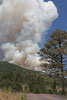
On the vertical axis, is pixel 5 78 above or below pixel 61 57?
below

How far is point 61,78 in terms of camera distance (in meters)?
29.8

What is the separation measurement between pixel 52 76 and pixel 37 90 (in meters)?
4.40

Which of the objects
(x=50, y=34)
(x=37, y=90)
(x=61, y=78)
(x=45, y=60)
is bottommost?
(x=37, y=90)

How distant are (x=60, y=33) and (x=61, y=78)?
298 inches

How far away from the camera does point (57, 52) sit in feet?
98.1

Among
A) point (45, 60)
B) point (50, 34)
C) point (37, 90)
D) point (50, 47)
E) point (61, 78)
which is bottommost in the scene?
point (37, 90)

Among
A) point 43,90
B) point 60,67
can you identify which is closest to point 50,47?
point 60,67

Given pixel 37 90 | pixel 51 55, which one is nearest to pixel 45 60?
pixel 51 55

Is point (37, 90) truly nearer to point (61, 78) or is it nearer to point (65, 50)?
point (61, 78)

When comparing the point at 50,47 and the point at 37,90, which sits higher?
the point at 50,47

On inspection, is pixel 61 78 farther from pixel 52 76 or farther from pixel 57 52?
pixel 57 52

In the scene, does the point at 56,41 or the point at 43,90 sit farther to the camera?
the point at 56,41

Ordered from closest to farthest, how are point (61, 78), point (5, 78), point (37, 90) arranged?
point (37, 90), point (61, 78), point (5, 78)

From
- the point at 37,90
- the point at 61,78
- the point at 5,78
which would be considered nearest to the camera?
the point at 37,90
